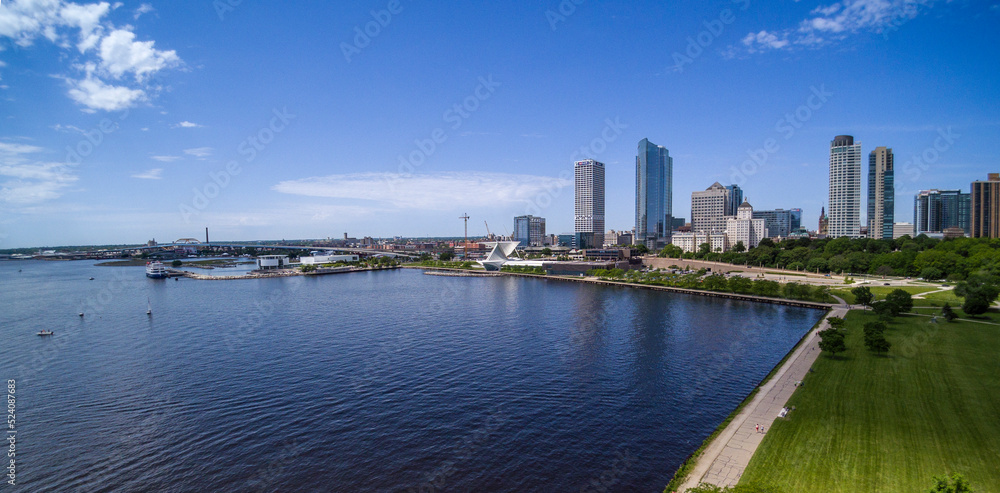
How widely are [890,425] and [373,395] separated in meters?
21.4

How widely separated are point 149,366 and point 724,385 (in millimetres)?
31577

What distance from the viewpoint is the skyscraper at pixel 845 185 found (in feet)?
398

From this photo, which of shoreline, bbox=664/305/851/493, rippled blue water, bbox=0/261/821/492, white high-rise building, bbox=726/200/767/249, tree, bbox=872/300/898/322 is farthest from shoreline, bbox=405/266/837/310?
white high-rise building, bbox=726/200/767/249

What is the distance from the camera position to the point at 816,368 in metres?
Result: 23.8

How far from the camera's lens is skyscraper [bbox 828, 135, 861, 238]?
121250 millimetres

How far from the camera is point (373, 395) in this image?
69.6 ft

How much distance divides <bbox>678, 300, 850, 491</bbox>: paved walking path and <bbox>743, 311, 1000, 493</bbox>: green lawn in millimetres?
423

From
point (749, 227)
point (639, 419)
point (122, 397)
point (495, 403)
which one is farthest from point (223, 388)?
point (749, 227)

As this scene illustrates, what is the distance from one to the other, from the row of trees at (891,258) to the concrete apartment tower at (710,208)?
58528mm

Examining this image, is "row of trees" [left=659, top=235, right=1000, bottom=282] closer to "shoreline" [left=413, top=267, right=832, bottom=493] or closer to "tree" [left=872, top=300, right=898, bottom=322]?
"tree" [left=872, top=300, right=898, bottom=322]

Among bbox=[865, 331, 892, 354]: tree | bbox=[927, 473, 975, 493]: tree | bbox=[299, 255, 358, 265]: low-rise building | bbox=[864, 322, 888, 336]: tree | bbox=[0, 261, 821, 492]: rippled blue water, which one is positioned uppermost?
bbox=[299, 255, 358, 265]: low-rise building

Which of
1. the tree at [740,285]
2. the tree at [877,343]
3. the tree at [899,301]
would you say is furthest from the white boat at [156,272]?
the tree at [899,301]

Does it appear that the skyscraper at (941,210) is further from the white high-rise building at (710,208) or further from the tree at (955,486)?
the tree at (955,486)

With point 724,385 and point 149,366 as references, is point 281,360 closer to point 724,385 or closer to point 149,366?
point 149,366
